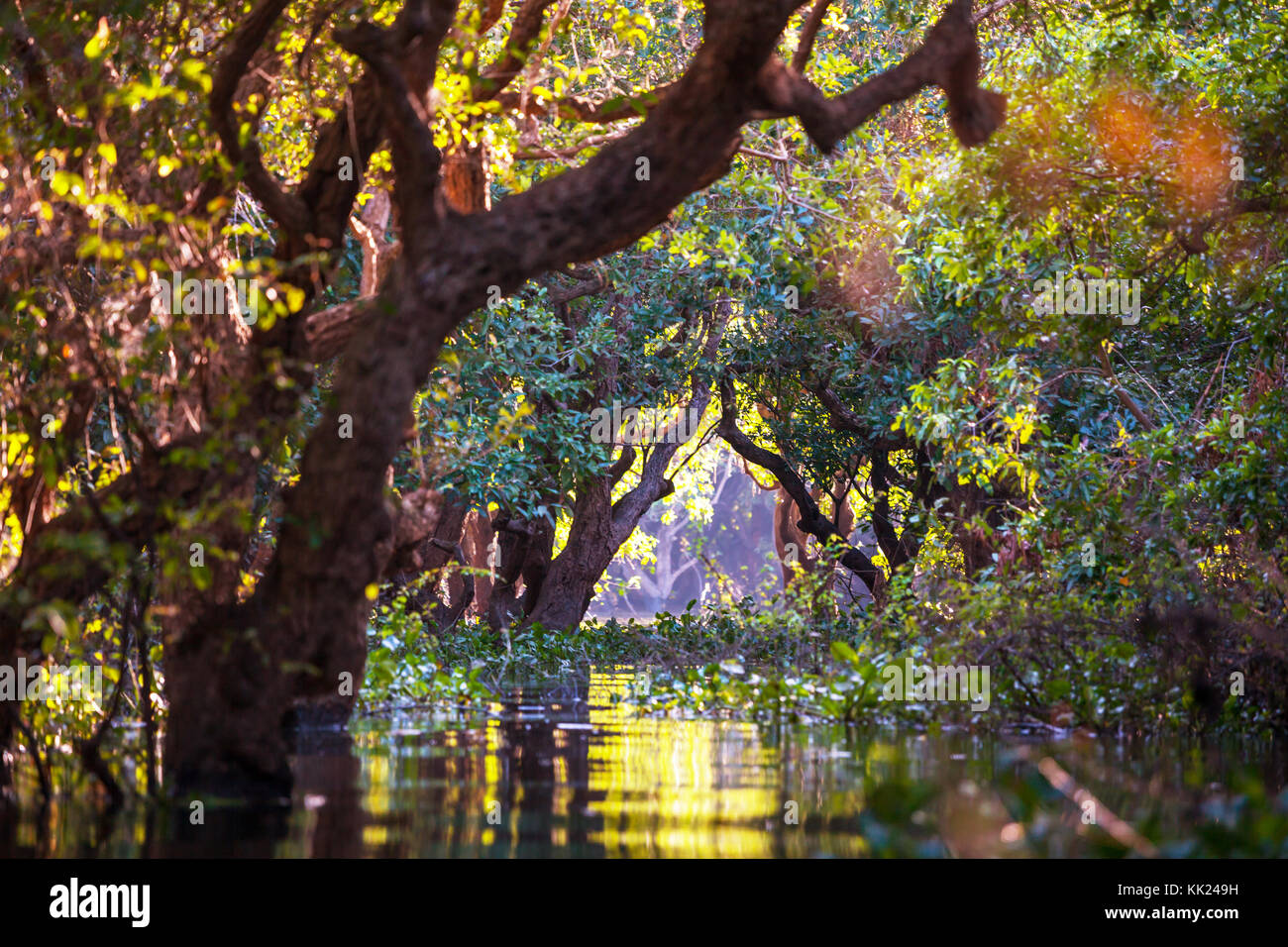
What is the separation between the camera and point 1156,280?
1333 centimetres

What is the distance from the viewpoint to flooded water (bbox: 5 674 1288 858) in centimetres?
385

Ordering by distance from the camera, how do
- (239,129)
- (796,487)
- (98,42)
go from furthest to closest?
(796,487) < (239,129) < (98,42)

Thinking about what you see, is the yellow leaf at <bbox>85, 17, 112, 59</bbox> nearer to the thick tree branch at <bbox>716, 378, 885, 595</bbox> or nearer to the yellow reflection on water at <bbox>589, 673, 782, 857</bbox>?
the yellow reflection on water at <bbox>589, 673, 782, 857</bbox>

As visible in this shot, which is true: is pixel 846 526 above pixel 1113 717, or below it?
above

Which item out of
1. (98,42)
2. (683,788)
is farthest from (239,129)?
(683,788)

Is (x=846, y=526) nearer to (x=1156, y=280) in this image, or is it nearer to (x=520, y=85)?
(x=1156, y=280)

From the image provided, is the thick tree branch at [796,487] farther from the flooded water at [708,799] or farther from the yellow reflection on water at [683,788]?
the flooded water at [708,799]

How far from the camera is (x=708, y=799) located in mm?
6457

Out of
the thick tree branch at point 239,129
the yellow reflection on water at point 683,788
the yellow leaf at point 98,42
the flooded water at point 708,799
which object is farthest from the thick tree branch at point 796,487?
the yellow leaf at point 98,42

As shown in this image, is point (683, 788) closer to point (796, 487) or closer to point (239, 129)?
point (239, 129)

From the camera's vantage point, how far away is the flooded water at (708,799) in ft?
12.6

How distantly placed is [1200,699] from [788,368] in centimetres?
1440

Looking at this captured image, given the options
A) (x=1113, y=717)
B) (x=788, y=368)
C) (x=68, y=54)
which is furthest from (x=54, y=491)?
(x=788, y=368)

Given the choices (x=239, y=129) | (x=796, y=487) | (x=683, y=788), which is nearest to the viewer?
(x=239, y=129)
